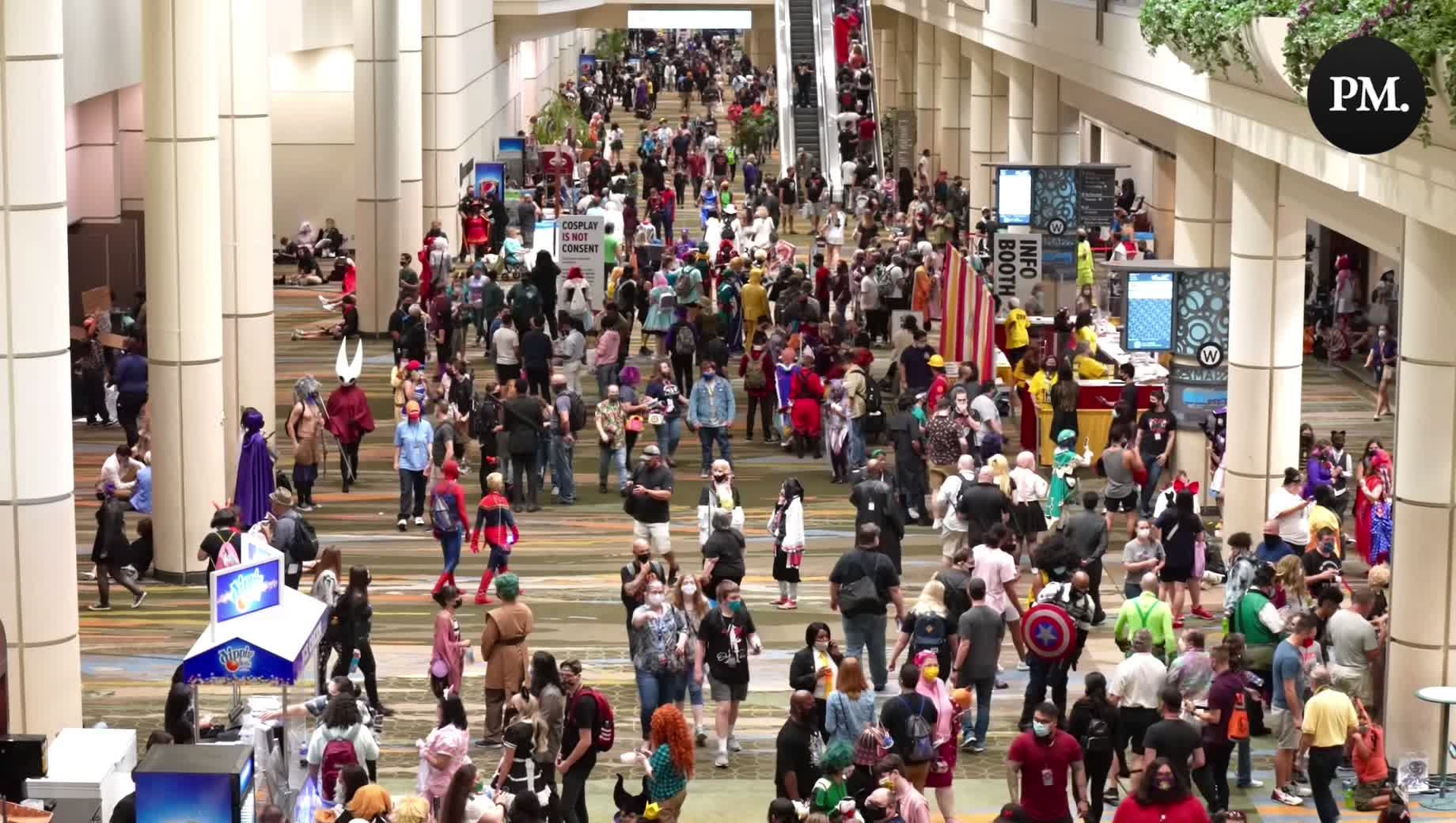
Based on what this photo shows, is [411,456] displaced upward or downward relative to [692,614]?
upward

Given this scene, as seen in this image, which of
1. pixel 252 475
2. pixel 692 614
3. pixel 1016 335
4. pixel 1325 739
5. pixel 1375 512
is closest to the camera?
pixel 1325 739

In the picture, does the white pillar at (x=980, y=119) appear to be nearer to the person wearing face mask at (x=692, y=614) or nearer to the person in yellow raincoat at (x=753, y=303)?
the person in yellow raincoat at (x=753, y=303)

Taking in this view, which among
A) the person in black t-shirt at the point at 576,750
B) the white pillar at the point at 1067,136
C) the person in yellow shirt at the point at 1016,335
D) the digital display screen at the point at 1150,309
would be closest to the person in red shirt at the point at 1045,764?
the person in black t-shirt at the point at 576,750

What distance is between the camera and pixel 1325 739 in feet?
46.0

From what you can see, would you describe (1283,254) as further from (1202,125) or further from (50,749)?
(50,749)

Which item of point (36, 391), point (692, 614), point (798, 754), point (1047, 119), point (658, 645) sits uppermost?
point (1047, 119)

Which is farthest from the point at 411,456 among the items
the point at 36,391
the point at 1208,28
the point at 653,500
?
the point at 1208,28

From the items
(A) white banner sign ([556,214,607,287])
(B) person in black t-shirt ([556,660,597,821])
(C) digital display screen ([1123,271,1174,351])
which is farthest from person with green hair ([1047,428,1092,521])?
(A) white banner sign ([556,214,607,287])

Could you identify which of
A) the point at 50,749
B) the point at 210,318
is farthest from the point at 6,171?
the point at 210,318

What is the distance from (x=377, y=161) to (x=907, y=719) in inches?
842

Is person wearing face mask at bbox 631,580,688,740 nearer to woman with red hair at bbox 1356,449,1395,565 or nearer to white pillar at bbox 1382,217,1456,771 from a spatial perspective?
white pillar at bbox 1382,217,1456,771

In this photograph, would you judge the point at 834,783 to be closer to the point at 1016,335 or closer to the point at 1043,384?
the point at 1043,384

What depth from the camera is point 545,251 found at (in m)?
30.2

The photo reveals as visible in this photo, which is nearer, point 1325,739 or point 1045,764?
point 1045,764
